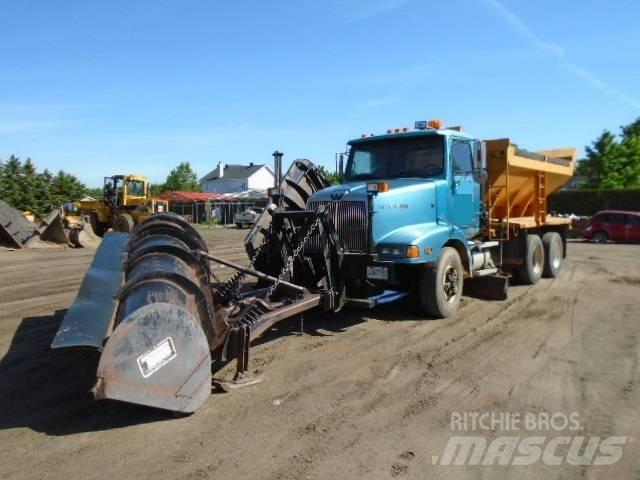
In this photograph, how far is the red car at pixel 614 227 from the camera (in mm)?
23266

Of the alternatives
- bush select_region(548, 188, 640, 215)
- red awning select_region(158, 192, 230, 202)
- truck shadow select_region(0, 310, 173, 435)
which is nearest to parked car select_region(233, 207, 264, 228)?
red awning select_region(158, 192, 230, 202)

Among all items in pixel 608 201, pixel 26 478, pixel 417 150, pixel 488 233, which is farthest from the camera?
pixel 608 201

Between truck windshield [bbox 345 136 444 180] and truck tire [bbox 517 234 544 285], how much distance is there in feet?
12.4

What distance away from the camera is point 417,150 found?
822 cm

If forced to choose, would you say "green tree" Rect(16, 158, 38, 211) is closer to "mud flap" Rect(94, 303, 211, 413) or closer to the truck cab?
the truck cab

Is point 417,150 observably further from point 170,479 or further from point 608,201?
point 608,201

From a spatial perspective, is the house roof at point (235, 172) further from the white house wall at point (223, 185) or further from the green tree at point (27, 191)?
the green tree at point (27, 191)

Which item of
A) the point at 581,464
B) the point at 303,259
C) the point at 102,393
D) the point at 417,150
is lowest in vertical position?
the point at 581,464

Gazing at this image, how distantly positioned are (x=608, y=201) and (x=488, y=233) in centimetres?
3008

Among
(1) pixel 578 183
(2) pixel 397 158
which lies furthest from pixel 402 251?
(1) pixel 578 183

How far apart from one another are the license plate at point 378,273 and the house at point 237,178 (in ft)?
246

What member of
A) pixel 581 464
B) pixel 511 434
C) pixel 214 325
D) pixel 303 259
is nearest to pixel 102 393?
pixel 214 325

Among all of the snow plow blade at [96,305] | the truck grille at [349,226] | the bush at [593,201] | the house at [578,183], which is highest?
the house at [578,183]

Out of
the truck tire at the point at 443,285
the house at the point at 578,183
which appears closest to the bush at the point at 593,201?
the house at the point at 578,183
